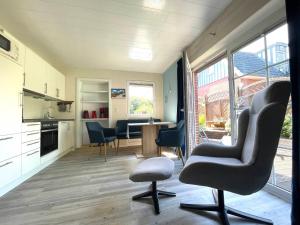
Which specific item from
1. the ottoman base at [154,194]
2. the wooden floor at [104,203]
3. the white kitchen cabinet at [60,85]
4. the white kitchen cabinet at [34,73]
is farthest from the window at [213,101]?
the white kitchen cabinet at [60,85]

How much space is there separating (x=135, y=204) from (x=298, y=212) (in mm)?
1414

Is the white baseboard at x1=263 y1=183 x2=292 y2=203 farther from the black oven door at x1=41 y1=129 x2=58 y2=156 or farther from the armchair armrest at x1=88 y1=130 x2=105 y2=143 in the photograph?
the black oven door at x1=41 y1=129 x2=58 y2=156

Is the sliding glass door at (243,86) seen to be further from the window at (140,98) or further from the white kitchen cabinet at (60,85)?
the white kitchen cabinet at (60,85)

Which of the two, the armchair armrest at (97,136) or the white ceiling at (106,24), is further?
the armchair armrest at (97,136)

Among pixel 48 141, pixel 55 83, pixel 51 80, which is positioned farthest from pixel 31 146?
pixel 55 83

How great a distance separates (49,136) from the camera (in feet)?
10.5

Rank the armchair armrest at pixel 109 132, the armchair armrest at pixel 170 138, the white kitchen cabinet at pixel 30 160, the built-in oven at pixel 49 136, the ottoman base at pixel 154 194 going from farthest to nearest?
the armchair armrest at pixel 109 132 < the armchair armrest at pixel 170 138 < the built-in oven at pixel 49 136 < the white kitchen cabinet at pixel 30 160 < the ottoman base at pixel 154 194

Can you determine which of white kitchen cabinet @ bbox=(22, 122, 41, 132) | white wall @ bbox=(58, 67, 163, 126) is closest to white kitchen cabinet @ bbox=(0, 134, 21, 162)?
white kitchen cabinet @ bbox=(22, 122, 41, 132)

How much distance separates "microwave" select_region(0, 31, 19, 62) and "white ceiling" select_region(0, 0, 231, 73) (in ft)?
1.64

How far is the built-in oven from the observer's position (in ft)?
9.61

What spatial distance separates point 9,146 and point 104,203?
1.46 metres

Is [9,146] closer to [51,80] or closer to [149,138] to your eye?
[51,80]

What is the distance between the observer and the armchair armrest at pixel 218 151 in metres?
1.68

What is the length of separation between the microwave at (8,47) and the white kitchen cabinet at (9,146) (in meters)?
1.09
